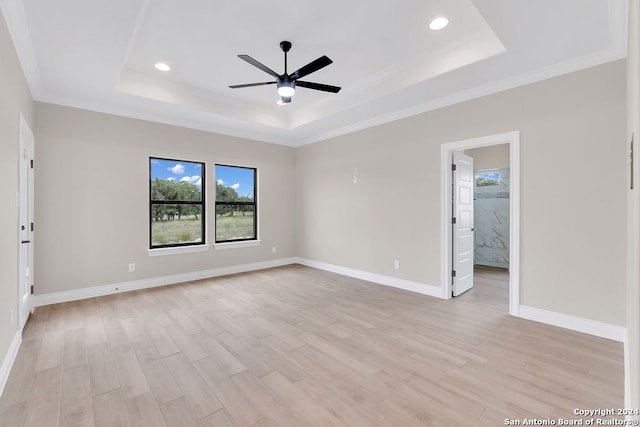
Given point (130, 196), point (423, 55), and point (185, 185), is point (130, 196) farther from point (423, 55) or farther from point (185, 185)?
point (423, 55)

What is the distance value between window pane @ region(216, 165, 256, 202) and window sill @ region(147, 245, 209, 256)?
0.92m

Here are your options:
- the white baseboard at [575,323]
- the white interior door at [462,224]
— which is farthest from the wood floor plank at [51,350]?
the white baseboard at [575,323]

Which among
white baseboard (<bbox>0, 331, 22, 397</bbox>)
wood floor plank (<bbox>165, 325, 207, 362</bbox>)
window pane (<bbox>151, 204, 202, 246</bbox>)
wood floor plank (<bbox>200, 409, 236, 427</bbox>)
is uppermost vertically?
window pane (<bbox>151, 204, 202, 246</bbox>)

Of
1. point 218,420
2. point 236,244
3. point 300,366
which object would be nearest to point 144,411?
point 218,420

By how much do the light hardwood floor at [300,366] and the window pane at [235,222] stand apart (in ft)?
6.32

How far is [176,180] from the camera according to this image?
5.16m

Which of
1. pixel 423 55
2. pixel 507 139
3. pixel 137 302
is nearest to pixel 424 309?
pixel 507 139

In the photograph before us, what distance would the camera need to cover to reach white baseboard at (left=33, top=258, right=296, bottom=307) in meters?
4.00

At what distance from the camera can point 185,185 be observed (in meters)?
5.23

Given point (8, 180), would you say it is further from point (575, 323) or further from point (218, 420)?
point (575, 323)

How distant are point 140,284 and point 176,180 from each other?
1768 millimetres

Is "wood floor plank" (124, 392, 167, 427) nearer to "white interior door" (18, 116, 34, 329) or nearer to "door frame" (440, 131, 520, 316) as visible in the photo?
"white interior door" (18, 116, 34, 329)

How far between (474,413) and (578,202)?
248 cm

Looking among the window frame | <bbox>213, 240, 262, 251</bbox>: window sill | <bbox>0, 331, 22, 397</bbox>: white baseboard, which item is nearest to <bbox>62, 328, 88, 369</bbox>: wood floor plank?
<bbox>0, 331, 22, 397</bbox>: white baseboard
